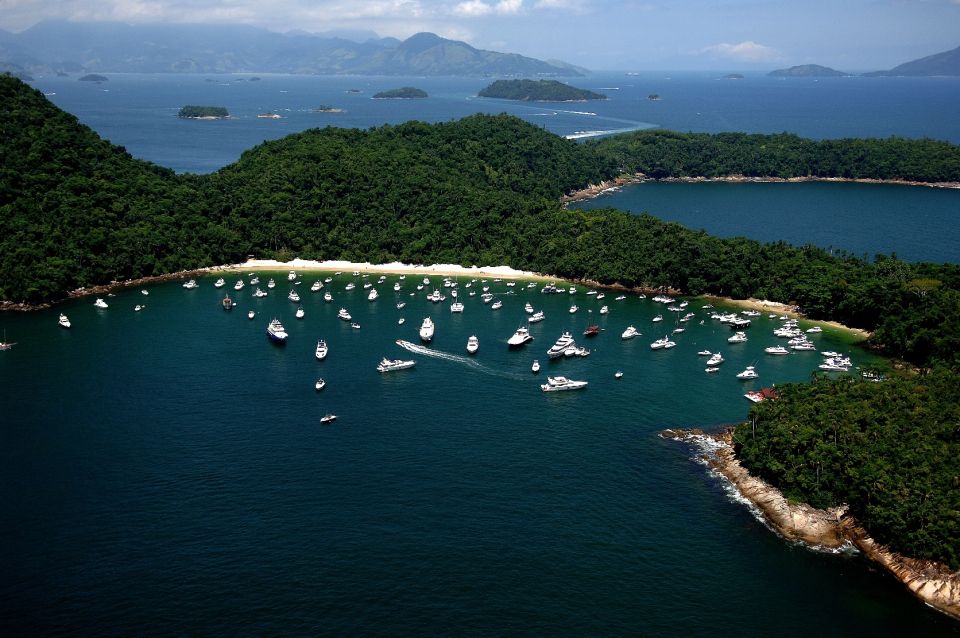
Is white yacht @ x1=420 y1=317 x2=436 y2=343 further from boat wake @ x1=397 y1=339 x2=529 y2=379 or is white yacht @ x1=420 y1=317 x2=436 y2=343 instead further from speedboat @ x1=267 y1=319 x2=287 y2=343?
speedboat @ x1=267 y1=319 x2=287 y2=343

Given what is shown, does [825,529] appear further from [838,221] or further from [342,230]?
[838,221]

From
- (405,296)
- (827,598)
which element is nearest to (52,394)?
(405,296)

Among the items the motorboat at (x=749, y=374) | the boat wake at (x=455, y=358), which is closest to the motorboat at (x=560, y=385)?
the boat wake at (x=455, y=358)

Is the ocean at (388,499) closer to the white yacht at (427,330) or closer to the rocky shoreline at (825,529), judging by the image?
the rocky shoreline at (825,529)

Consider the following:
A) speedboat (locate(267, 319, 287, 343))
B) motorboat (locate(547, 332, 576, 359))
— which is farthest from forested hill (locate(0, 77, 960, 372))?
speedboat (locate(267, 319, 287, 343))

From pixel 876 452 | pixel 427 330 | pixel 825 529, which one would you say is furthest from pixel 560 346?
pixel 825 529

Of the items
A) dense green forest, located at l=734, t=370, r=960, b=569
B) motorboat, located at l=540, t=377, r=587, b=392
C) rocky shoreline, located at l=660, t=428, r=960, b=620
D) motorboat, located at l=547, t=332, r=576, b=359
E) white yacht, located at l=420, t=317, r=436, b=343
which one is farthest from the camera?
white yacht, located at l=420, t=317, r=436, b=343
